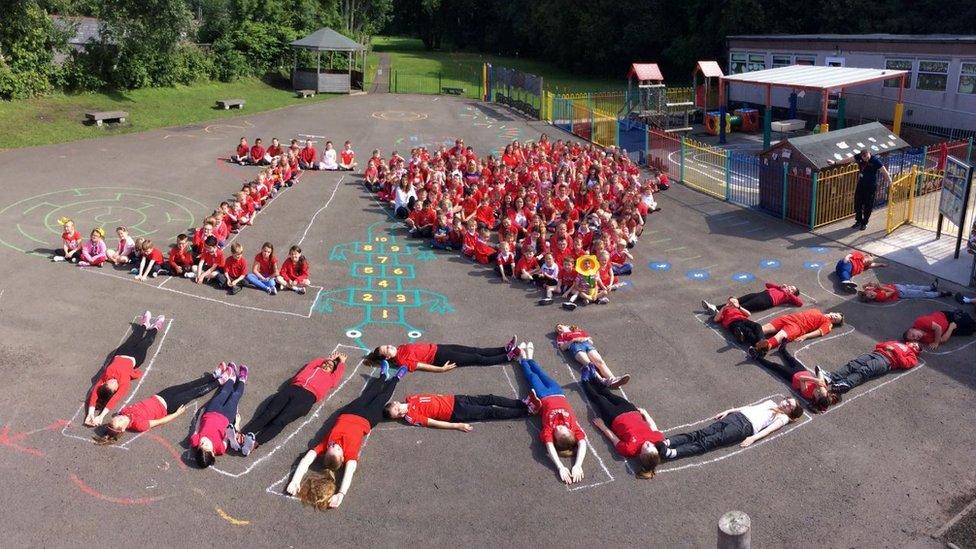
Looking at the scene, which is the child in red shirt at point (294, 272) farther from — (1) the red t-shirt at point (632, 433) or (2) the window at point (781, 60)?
(2) the window at point (781, 60)

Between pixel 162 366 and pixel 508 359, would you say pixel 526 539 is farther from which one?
pixel 162 366

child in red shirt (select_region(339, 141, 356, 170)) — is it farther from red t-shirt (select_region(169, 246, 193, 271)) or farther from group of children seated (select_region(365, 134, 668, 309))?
red t-shirt (select_region(169, 246, 193, 271))

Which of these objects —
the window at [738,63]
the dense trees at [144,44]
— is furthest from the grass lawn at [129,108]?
the window at [738,63]

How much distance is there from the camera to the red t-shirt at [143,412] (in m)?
9.76

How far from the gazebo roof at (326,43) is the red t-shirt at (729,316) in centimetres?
2891

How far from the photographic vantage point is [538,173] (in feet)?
64.6

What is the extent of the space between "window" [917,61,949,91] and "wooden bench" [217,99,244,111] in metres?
25.9

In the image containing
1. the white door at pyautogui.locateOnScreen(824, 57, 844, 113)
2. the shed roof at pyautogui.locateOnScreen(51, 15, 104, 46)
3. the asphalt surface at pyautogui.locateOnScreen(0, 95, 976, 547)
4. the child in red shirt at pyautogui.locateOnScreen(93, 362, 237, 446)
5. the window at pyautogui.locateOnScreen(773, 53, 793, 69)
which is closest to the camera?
the asphalt surface at pyautogui.locateOnScreen(0, 95, 976, 547)

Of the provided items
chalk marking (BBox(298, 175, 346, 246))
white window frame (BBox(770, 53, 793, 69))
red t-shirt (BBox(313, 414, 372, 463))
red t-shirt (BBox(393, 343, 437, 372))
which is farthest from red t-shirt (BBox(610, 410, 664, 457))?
white window frame (BBox(770, 53, 793, 69))

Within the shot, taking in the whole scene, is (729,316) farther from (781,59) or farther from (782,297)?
(781,59)

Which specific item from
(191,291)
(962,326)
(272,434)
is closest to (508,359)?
(272,434)

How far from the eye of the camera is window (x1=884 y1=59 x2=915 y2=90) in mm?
27781

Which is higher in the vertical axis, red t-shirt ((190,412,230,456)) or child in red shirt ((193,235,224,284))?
child in red shirt ((193,235,224,284))

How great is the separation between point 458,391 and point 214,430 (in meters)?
3.31
